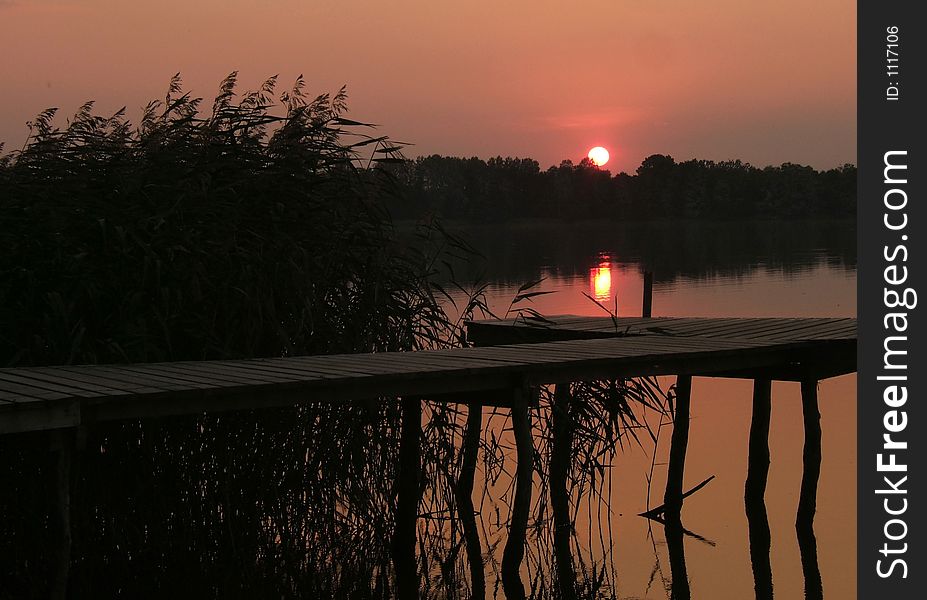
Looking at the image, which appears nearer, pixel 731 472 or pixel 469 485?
pixel 469 485

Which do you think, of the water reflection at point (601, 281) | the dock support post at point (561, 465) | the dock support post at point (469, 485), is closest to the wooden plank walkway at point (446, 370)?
the dock support post at point (561, 465)

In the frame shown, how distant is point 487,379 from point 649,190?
342 ft

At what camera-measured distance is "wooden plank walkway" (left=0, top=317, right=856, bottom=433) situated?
6695 mm

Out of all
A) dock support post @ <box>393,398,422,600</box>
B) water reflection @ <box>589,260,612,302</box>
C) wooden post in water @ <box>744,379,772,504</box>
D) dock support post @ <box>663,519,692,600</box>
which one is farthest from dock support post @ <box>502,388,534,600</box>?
water reflection @ <box>589,260,612,302</box>

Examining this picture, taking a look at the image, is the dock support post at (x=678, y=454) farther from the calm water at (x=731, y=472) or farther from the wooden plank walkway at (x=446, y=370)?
the wooden plank walkway at (x=446, y=370)

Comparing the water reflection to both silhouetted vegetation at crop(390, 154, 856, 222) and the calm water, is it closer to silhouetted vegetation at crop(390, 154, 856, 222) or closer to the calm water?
the calm water

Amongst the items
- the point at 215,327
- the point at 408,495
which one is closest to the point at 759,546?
the point at 408,495

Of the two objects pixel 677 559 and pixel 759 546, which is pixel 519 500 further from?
pixel 759 546

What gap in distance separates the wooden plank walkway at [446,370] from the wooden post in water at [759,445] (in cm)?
47

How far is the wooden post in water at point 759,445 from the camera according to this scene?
476 inches

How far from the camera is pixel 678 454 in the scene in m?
12.1

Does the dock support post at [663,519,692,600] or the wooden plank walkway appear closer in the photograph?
the wooden plank walkway

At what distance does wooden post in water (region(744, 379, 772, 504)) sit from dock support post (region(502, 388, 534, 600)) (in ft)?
11.2
